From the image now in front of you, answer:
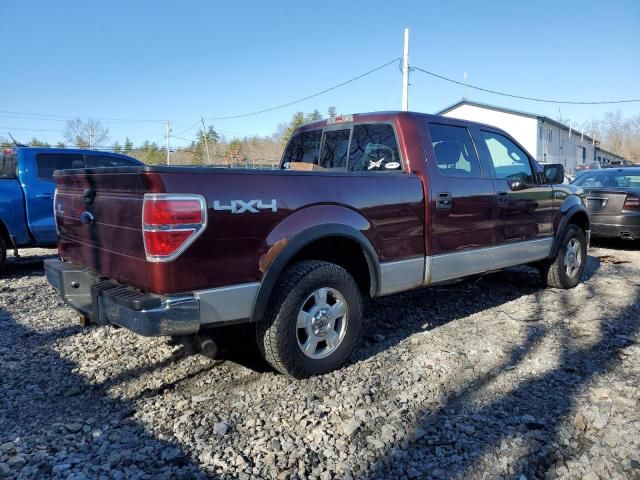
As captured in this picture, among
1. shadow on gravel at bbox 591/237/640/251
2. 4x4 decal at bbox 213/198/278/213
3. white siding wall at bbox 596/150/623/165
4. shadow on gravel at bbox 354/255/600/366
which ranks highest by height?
white siding wall at bbox 596/150/623/165

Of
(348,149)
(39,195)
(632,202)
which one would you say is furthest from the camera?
(632,202)

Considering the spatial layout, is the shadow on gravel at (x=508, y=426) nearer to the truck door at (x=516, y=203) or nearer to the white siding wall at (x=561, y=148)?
the truck door at (x=516, y=203)

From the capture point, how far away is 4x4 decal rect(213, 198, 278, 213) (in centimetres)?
→ 285

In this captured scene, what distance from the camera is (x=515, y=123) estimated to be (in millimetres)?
43938

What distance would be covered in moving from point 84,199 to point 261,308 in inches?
57.9

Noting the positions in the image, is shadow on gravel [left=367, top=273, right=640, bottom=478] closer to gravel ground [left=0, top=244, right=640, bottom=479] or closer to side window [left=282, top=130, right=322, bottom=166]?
gravel ground [left=0, top=244, right=640, bottom=479]

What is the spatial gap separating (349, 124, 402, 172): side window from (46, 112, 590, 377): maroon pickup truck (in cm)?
1

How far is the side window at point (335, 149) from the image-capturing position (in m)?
4.62

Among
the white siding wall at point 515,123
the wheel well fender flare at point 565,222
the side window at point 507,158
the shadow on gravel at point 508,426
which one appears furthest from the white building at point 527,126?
the shadow on gravel at point 508,426

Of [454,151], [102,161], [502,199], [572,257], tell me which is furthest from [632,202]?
[102,161]

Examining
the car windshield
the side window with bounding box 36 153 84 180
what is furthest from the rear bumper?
the car windshield

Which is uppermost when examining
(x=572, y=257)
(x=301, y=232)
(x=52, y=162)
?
(x=52, y=162)

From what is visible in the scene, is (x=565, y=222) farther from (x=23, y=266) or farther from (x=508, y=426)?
(x=23, y=266)

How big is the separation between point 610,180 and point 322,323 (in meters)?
8.49
